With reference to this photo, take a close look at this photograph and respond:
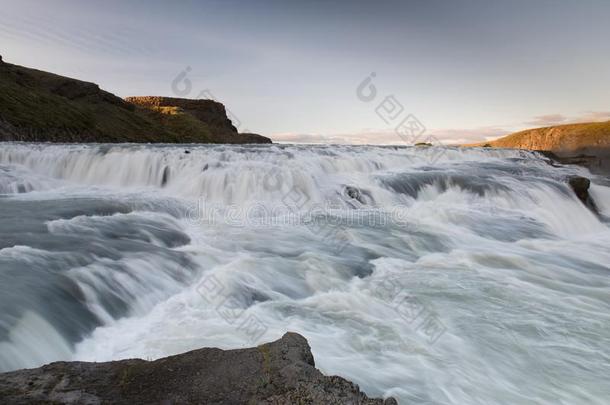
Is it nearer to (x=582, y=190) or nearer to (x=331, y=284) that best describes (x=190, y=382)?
(x=331, y=284)

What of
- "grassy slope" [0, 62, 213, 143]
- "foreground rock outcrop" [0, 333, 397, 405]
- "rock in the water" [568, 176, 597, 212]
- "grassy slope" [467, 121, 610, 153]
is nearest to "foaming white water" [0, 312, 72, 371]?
"foreground rock outcrop" [0, 333, 397, 405]

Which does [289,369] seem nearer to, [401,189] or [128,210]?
[128,210]

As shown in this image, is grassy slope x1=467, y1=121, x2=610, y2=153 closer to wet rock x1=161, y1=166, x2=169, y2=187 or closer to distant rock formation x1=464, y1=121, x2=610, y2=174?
distant rock formation x1=464, y1=121, x2=610, y2=174

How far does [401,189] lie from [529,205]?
14.7 feet

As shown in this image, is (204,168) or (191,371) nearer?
(191,371)

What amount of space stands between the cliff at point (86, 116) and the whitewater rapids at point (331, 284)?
3391 centimetres

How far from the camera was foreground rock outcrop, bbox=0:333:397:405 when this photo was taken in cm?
228

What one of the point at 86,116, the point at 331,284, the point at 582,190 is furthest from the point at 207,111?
the point at 331,284

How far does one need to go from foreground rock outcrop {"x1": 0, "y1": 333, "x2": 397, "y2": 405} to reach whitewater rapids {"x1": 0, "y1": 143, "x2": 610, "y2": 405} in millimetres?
1369

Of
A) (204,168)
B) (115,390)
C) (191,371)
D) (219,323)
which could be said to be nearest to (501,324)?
(219,323)

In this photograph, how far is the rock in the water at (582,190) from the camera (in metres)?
15.7

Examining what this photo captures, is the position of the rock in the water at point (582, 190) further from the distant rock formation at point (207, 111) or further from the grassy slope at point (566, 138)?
the distant rock formation at point (207, 111)

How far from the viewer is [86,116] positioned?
59719 millimetres

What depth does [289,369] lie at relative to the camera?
2.55m
